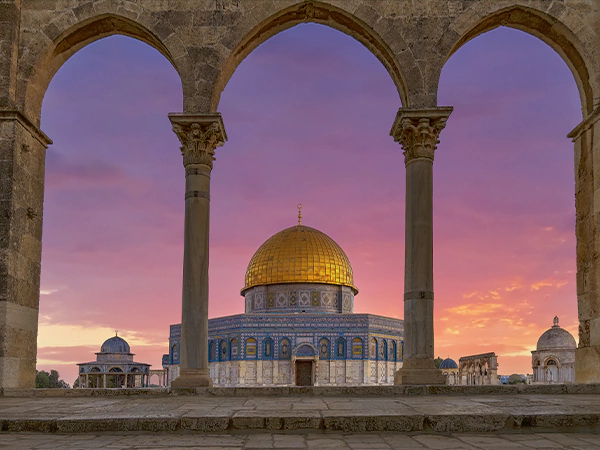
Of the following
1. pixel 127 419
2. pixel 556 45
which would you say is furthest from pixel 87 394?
pixel 556 45

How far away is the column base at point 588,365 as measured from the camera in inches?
411

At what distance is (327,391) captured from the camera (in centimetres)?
946

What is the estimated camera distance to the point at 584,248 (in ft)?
36.4

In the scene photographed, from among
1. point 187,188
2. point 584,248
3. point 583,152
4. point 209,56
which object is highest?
point 209,56

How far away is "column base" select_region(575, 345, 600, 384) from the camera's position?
34.2 feet

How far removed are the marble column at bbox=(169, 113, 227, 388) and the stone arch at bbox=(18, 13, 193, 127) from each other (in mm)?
662

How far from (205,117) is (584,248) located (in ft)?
21.4

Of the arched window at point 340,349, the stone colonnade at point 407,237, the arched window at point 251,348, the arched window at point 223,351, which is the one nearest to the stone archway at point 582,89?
the stone colonnade at point 407,237

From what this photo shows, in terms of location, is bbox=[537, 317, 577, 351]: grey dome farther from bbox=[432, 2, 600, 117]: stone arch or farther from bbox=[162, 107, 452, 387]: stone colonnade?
bbox=[162, 107, 452, 387]: stone colonnade

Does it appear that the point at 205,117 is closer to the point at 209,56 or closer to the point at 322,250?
the point at 209,56

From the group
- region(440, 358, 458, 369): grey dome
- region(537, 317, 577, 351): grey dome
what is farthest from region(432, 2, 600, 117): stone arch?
region(440, 358, 458, 369): grey dome

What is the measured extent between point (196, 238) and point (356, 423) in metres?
5.44

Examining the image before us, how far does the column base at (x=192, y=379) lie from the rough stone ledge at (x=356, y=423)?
4.07 m

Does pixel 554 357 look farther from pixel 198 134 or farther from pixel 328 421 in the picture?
pixel 328 421
